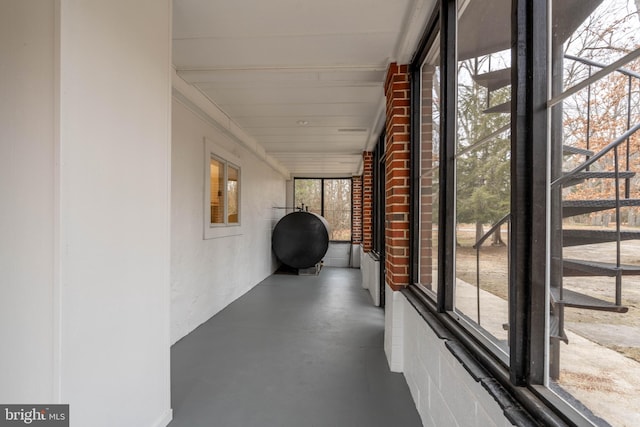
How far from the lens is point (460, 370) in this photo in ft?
4.92

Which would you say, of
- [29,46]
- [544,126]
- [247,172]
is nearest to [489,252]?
[544,126]

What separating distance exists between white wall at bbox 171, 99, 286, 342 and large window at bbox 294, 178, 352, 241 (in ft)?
12.5

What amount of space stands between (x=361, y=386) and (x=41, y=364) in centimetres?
210

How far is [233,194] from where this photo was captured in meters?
5.28

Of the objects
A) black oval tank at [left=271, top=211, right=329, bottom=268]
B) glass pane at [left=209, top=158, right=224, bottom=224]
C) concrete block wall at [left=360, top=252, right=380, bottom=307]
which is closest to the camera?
glass pane at [left=209, top=158, right=224, bottom=224]

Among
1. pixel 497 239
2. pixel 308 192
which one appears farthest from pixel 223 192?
pixel 308 192

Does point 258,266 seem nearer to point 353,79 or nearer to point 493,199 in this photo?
point 353,79

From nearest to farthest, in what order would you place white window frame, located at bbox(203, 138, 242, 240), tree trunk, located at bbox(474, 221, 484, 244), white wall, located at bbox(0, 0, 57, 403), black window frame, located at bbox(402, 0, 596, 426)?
black window frame, located at bbox(402, 0, 596, 426)
white wall, located at bbox(0, 0, 57, 403)
tree trunk, located at bbox(474, 221, 484, 244)
white window frame, located at bbox(203, 138, 242, 240)

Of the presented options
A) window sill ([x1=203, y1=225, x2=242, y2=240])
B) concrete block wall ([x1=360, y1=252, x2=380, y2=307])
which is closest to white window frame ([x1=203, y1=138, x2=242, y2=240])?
window sill ([x1=203, y1=225, x2=242, y2=240])

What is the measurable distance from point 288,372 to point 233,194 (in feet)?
10.8

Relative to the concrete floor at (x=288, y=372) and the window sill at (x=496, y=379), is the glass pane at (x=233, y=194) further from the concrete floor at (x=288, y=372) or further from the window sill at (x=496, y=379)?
the window sill at (x=496, y=379)

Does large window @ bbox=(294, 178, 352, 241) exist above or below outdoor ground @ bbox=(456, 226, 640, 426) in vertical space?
above

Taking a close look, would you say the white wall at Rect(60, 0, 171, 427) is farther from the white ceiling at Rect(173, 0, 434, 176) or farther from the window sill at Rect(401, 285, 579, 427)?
the window sill at Rect(401, 285, 579, 427)

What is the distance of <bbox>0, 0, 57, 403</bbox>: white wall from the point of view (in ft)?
4.09
